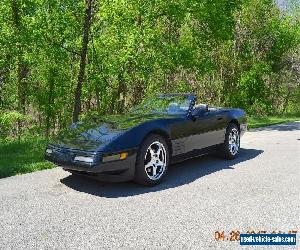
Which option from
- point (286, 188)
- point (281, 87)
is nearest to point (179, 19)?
point (286, 188)

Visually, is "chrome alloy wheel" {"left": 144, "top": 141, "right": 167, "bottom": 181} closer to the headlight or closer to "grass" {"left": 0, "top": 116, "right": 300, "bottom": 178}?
the headlight

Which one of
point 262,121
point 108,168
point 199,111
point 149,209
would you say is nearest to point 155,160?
point 108,168

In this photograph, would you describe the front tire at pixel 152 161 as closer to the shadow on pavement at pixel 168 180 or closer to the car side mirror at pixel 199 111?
the shadow on pavement at pixel 168 180

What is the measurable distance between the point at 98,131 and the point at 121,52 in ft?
26.9

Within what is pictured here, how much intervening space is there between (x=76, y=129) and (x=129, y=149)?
1299 millimetres

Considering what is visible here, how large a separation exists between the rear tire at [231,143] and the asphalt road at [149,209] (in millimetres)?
658

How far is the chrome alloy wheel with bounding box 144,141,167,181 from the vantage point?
601 cm

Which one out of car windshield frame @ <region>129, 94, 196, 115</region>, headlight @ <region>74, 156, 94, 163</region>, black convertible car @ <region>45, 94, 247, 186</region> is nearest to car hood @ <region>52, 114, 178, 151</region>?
black convertible car @ <region>45, 94, 247, 186</region>

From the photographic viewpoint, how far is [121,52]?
13914mm

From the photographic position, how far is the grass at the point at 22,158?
22.5ft

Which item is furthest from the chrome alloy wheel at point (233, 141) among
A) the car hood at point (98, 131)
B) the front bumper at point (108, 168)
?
the front bumper at point (108, 168)

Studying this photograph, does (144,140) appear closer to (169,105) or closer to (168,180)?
(168,180)

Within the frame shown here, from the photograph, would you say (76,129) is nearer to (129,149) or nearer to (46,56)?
(129,149)

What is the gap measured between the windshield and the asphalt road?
106cm
